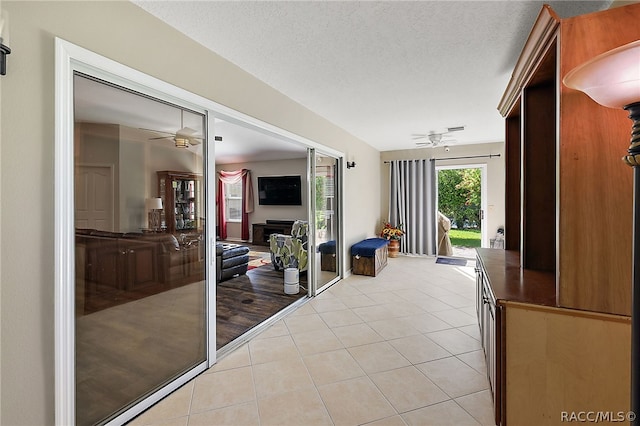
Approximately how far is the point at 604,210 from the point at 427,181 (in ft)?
17.1

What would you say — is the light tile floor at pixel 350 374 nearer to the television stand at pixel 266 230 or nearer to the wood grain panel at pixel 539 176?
the wood grain panel at pixel 539 176

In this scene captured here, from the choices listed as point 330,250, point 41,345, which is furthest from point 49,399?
point 330,250

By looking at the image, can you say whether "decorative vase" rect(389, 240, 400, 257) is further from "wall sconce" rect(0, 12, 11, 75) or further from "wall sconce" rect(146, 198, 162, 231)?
"wall sconce" rect(0, 12, 11, 75)

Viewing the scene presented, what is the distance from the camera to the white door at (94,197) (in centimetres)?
148

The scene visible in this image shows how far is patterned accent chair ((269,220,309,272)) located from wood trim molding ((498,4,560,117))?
299 cm

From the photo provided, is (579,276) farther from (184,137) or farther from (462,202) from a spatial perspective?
(462,202)

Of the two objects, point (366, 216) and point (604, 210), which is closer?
point (604, 210)

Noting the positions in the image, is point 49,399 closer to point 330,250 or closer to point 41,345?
point 41,345

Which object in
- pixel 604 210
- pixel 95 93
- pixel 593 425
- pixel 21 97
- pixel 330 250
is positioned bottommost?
pixel 593 425

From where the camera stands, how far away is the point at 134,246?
179 cm

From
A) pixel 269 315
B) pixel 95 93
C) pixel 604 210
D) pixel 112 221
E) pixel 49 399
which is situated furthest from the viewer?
pixel 269 315

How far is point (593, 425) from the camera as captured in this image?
126 cm

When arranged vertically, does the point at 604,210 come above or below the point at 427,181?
below

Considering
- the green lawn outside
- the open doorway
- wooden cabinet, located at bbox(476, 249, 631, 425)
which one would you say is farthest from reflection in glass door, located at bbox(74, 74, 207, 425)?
the green lawn outside
